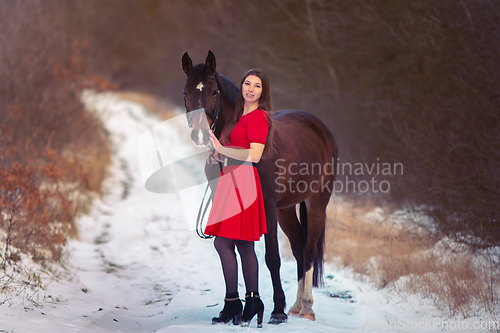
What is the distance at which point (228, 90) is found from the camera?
3377 mm

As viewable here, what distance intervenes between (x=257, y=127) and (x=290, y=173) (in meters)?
0.82

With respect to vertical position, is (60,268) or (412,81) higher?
(412,81)

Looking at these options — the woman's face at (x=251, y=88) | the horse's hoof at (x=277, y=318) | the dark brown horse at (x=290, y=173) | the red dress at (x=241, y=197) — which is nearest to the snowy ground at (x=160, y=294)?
the horse's hoof at (x=277, y=318)

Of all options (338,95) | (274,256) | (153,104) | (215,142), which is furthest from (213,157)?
(153,104)

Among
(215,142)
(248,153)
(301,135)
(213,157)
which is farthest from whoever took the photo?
(301,135)

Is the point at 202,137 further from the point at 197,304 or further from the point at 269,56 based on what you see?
the point at 269,56

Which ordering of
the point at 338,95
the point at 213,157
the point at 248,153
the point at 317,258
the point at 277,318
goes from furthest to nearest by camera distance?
the point at 338,95, the point at 317,258, the point at 277,318, the point at 213,157, the point at 248,153

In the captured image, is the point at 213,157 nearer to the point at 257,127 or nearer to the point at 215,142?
the point at 215,142

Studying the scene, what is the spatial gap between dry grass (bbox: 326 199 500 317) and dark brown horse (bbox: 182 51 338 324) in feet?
2.82

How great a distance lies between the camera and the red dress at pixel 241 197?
316 cm

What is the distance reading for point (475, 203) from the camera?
461cm

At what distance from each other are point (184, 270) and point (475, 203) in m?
3.38

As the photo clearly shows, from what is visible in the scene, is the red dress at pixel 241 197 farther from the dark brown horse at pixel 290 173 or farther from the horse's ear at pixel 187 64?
the horse's ear at pixel 187 64

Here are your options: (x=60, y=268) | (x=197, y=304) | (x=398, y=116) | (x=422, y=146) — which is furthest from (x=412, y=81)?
(x=60, y=268)
